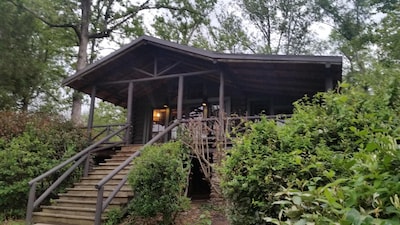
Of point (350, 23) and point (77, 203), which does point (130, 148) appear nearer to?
point (77, 203)

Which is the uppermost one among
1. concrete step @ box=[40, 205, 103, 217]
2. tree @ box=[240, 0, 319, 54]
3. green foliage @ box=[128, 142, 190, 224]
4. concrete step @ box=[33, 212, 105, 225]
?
tree @ box=[240, 0, 319, 54]

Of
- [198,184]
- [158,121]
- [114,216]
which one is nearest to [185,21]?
[158,121]

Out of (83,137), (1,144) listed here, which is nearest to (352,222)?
(1,144)

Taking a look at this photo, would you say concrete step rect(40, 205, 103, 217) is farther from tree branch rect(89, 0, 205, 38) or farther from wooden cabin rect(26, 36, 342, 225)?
A: tree branch rect(89, 0, 205, 38)

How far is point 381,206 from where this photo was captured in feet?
4.63

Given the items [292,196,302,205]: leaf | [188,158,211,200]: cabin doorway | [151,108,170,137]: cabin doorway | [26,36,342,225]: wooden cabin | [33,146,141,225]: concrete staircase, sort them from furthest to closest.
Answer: [151,108,170,137]: cabin doorway, [188,158,211,200]: cabin doorway, [26,36,342,225]: wooden cabin, [33,146,141,225]: concrete staircase, [292,196,302,205]: leaf

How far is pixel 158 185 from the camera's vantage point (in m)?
6.18

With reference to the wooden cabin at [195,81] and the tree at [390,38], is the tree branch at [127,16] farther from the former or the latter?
the tree at [390,38]

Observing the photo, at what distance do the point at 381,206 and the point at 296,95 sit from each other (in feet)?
35.2

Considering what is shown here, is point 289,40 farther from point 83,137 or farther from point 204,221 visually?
point 204,221

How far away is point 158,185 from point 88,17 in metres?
13.3

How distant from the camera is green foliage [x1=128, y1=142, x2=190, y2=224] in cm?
616

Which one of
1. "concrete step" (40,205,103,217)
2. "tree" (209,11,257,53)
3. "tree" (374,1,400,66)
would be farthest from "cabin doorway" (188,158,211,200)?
"tree" (209,11,257,53)

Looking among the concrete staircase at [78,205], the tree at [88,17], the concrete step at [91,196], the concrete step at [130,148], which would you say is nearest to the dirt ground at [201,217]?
the concrete step at [91,196]
